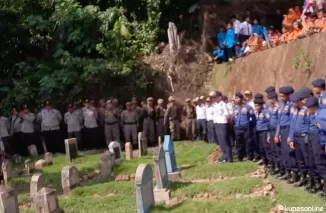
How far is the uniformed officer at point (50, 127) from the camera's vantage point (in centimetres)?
1945

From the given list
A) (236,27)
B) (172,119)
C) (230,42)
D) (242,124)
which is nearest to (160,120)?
(172,119)

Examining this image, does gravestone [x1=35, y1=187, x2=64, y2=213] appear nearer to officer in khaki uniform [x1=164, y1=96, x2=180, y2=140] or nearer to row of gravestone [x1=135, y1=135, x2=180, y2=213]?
row of gravestone [x1=135, y1=135, x2=180, y2=213]

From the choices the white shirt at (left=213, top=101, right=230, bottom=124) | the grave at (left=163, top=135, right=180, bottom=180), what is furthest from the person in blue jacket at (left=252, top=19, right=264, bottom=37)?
the grave at (left=163, top=135, right=180, bottom=180)

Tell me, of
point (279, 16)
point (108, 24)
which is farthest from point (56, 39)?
point (279, 16)

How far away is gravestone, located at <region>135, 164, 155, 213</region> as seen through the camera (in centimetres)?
891

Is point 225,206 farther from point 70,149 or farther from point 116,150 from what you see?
point 70,149

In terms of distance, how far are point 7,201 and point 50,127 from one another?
10571mm

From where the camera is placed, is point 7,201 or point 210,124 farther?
point 210,124

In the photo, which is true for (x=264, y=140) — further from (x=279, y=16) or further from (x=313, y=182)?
(x=279, y=16)

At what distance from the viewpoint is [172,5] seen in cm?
2544

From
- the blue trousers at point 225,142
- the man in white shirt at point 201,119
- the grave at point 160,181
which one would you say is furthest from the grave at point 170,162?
the man in white shirt at point 201,119

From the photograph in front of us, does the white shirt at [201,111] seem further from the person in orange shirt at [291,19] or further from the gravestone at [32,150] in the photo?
the gravestone at [32,150]

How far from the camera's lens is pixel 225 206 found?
29.3 feet

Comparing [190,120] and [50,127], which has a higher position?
[50,127]
